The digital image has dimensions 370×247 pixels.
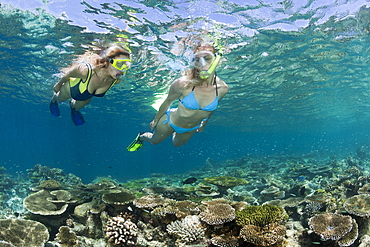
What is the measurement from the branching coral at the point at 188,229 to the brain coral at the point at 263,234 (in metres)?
1.05

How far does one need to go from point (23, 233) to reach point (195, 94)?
4868mm

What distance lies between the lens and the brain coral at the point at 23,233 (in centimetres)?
477

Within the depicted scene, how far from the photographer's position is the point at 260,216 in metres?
4.90

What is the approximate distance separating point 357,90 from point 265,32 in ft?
69.6

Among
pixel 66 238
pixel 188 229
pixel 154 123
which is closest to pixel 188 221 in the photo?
pixel 188 229

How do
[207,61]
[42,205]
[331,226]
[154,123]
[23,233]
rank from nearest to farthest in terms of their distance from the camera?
[207,61] → [331,226] → [23,233] → [154,123] → [42,205]

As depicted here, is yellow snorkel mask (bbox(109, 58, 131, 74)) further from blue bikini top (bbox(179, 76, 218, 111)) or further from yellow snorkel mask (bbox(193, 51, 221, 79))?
yellow snorkel mask (bbox(193, 51, 221, 79))

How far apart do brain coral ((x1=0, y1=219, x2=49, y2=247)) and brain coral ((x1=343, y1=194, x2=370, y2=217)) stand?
22.8 feet

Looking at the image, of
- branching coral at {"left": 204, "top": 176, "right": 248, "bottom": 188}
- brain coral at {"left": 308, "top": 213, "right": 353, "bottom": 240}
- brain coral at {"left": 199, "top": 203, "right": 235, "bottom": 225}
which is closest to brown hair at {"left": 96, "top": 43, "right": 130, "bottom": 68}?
brain coral at {"left": 199, "top": 203, "right": 235, "bottom": 225}

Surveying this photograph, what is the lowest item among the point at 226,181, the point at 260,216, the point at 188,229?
the point at 226,181

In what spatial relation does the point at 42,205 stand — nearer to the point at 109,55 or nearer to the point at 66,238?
the point at 66,238

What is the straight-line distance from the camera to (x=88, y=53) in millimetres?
14602

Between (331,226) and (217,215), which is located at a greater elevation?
(331,226)

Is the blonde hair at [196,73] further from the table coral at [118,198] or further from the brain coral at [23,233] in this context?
the brain coral at [23,233]
